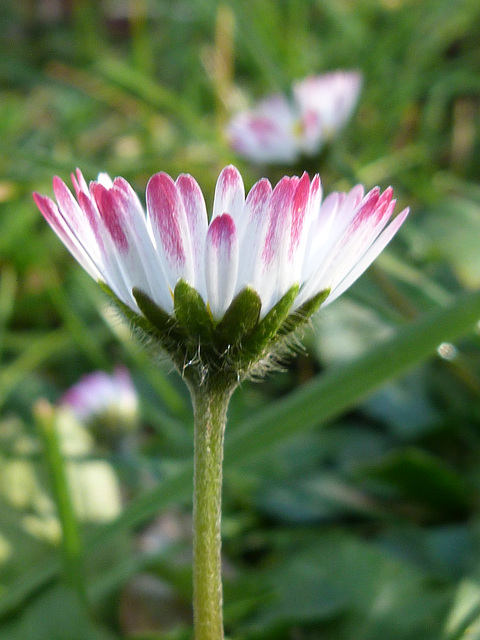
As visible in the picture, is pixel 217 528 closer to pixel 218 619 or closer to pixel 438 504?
pixel 218 619

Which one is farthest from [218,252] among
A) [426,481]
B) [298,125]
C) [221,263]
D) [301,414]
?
[298,125]

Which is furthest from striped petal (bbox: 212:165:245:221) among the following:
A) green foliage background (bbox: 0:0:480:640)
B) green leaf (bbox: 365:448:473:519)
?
green leaf (bbox: 365:448:473:519)

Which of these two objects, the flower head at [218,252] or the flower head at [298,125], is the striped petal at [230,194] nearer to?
the flower head at [218,252]

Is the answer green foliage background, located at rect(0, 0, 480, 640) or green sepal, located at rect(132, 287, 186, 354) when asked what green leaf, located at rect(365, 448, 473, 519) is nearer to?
green foliage background, located at rect(0, 0, 480, 640)

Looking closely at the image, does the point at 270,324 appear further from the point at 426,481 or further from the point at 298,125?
the point at 298,125

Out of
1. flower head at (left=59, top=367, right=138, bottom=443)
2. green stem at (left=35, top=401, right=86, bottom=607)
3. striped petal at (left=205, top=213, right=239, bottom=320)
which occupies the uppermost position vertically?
striped petal at (left=205, top=213, right=239, bottom=320)

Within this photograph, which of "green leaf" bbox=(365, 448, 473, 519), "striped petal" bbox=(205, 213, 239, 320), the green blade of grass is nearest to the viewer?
"striped petal" bbox=(205, 213, 239, 320)

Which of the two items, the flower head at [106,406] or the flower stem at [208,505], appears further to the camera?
the flower head at [106,406]

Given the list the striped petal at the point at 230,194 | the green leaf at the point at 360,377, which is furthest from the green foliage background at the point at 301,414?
the striped petal at the point at 230,194
